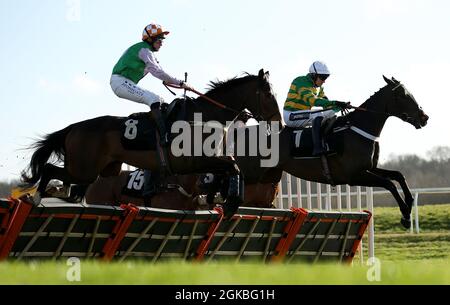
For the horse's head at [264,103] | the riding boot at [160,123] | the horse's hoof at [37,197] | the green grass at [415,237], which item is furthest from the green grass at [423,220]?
the horse's hoof at [37,197]

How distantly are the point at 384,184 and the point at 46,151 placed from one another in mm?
3522

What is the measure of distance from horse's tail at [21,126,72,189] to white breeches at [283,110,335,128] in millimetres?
2680

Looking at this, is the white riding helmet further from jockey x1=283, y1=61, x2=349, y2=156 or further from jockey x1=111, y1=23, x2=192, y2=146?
jockey x1=111, y1=23, x2=192, y2=146

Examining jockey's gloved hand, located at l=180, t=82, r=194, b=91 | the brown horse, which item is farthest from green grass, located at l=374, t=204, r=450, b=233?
jockey's gloved hand, located at l=180, t=82, r=194, b=91

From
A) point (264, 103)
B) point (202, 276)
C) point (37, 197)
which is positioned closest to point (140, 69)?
point (264, 103)

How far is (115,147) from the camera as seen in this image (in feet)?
28.6

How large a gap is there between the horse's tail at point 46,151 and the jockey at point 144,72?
2.54 ft

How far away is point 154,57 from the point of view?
28.0 ft

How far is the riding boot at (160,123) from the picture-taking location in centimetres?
836

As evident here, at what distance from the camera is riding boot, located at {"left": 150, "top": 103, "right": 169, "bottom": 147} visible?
27.4 ft

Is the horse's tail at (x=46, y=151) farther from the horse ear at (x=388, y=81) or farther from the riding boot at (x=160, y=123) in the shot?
the horse ear at (x=388, y=81)

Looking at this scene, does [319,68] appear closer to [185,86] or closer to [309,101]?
[309,101]
